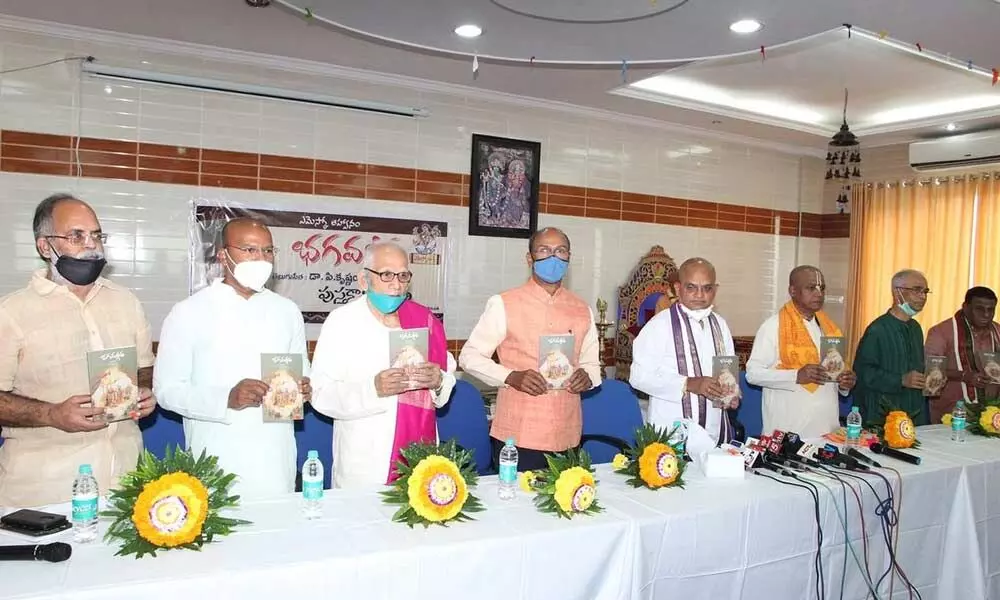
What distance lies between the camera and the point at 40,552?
196 cm

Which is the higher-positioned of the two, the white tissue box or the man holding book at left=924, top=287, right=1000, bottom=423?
the man holding book at left=924, top=287, right=1000, bottom=423

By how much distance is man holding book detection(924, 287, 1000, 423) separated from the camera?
516cm

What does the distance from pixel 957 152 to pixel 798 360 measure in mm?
4171

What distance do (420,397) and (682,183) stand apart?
5355 millimetres

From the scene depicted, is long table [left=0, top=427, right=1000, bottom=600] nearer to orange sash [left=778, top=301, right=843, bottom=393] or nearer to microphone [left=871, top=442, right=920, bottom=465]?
microphone [left=871, top=442, right=920, bottom=465]

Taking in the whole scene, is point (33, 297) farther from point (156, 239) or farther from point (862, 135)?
point (862, 135)

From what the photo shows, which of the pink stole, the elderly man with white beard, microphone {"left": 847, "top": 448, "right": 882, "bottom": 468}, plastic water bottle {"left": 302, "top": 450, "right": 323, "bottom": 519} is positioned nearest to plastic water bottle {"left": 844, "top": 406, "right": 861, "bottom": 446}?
microphone {"left": 847, "top": 448, "right": 882, "bottom": 468}

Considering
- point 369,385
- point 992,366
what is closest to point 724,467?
point 369,385

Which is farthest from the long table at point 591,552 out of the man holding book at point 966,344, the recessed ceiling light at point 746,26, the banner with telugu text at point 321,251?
the banner with telugu text at point 321,251

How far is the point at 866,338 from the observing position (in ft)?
15.5

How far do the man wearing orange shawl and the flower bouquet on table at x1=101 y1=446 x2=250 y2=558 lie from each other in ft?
10.0

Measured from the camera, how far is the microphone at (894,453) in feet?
11.3

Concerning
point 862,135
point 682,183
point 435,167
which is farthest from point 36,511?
point 862,135

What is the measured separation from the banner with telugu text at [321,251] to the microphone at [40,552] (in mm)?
3561
